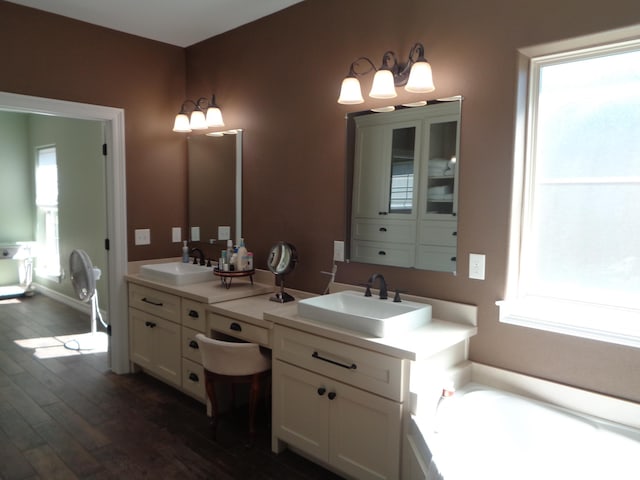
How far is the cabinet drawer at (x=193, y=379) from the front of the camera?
304 cm

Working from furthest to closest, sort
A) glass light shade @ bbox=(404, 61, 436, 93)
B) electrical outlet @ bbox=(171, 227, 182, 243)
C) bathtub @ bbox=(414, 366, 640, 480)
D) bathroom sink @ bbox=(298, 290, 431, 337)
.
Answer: electrical outlet @ bbox=(171, 227, 182, 243), glass light shade @ bbox=(404, 61, 436, 93), bathroom sink @ bbox=(298, 290, 431, 337), bathtub @ bbox=(414, 366, 640, 480)

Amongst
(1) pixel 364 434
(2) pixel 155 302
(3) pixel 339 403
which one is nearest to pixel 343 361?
(3) pixel 339 403

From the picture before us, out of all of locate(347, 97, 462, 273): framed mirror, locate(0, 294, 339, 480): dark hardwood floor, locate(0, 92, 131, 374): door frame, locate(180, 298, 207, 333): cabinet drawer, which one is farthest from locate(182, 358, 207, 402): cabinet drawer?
locate(347, 97, 462, 273): framed mirror

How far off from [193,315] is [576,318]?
2133mm

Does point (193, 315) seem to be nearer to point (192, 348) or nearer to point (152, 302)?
point (192, 348)

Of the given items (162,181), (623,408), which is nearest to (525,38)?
(623,408)

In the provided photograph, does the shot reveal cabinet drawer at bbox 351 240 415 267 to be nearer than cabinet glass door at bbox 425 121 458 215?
No

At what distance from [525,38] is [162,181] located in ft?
9.32

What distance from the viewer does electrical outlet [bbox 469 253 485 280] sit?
2258 mm

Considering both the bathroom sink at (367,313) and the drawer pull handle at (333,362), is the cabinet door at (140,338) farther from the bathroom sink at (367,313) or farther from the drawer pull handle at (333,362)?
the drawer pull handle at (333,362)

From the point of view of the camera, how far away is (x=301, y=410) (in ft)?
7.72

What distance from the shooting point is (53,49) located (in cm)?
323

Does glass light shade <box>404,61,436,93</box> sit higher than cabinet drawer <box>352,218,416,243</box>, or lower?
higher

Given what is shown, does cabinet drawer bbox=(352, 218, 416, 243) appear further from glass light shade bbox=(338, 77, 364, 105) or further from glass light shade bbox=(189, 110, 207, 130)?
glass light shade bbox=(189, 110, 207, 130)
